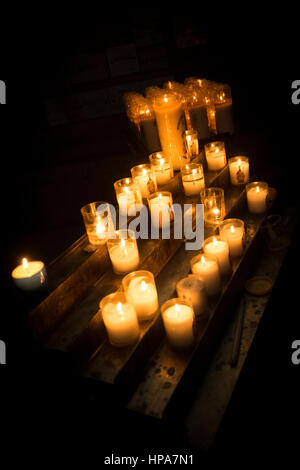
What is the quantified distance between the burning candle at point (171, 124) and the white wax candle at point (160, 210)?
0.52 meters

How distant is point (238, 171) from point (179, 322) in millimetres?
1597

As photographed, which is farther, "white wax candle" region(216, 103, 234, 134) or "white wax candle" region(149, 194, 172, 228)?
"white wax candle" region(216, 103, 234, 134)

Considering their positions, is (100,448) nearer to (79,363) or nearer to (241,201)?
(79,363)

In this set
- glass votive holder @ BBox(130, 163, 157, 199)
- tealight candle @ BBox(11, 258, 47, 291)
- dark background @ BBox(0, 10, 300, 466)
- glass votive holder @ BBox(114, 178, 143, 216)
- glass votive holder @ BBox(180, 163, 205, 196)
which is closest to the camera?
tealight candle @ BBox(11, 258, 47, 291)

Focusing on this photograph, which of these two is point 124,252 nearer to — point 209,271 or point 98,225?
point 98,225

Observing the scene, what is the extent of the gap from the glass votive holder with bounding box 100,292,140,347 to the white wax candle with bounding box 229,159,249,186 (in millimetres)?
1611

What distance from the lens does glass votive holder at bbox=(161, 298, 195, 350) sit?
1589 mm

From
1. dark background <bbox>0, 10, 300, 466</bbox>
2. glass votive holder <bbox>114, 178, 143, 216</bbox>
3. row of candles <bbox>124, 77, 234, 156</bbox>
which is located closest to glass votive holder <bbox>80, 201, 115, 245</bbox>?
glass votive holder <bbox>114, 178, 143, 216</bbox>

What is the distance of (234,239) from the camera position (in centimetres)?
213

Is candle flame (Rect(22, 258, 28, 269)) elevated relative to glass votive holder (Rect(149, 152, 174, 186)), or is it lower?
lower

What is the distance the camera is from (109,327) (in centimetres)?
159

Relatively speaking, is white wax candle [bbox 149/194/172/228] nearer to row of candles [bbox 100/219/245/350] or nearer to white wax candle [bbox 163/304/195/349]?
row of candles [bbox 100/219/245/350]

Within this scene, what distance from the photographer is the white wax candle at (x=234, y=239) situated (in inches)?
84.1

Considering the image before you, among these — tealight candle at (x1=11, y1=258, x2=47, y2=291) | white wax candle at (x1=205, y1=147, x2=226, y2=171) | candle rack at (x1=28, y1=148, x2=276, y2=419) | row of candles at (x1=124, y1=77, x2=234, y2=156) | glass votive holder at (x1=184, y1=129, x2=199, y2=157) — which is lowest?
candle rack at (x1=28, y1=148, x2=276, y2=419)
